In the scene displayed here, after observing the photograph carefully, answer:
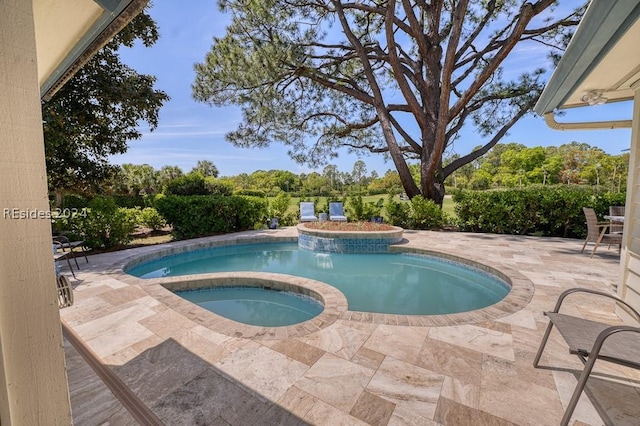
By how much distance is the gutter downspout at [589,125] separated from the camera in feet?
13.6

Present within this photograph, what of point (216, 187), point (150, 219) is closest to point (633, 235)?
point (150, 219)

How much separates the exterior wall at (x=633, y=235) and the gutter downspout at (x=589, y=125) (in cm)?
101

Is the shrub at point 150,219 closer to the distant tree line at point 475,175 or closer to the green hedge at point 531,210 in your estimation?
the green hedge at point 531,210

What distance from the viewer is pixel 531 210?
854 cm

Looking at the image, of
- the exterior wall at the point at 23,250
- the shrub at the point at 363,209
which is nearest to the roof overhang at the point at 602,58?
the exterior wall at the point at 23,250

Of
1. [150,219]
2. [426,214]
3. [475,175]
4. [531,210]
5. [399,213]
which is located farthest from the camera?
[475,175]

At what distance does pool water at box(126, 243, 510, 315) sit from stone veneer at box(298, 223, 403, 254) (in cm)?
26

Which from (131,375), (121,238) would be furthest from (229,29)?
(131,375)

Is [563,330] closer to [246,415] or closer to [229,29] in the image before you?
[246,415]

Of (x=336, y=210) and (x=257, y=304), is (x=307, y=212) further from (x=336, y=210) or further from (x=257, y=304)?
(x=257, y=304)

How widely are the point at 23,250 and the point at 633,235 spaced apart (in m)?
4.92

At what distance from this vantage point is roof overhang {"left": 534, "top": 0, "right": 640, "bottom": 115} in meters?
1.54

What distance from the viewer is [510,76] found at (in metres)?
11.1

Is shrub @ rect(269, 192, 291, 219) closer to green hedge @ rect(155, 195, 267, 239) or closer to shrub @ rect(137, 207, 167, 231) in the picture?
green hedge @ rect(155, 195, 267, 239)
